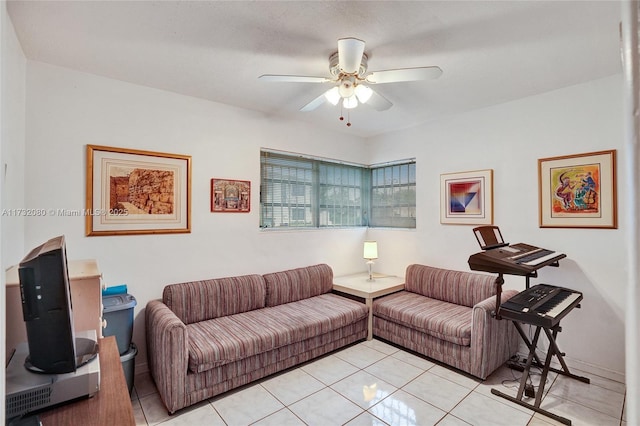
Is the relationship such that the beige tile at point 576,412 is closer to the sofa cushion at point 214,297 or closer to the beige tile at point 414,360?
the beige tile at point 414,360

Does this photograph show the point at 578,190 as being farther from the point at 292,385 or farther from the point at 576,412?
the point at 292,385

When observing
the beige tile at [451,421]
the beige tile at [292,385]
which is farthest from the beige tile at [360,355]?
the beige tile at [451,421]

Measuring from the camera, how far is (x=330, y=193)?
14.1 ft

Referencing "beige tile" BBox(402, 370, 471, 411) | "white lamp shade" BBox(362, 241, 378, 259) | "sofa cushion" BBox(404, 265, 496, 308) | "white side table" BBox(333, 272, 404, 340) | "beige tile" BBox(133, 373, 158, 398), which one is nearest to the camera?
"beige tile" BBox(402, 370, 471, 411)

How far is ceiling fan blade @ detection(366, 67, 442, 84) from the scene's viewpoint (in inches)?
75.9

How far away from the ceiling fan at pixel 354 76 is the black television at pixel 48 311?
1.55m

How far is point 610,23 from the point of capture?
6.04 ft

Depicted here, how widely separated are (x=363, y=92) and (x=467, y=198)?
1.94 meters

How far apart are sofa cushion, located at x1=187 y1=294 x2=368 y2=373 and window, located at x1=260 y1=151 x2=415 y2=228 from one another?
1.02 m

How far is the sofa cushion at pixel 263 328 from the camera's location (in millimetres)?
2314

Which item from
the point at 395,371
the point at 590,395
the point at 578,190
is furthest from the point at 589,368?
the point at 395,371

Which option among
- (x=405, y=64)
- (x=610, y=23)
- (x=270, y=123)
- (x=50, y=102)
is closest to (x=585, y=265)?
(x=610, y=23)

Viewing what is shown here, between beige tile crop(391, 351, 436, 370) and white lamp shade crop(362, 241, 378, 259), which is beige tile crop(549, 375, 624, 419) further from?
white lamp shade crop(362, 241, 378, 259)

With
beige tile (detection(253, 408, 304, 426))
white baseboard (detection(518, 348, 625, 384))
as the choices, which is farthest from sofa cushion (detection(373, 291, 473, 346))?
beige tile (detection(253, 408, 304, 426))
